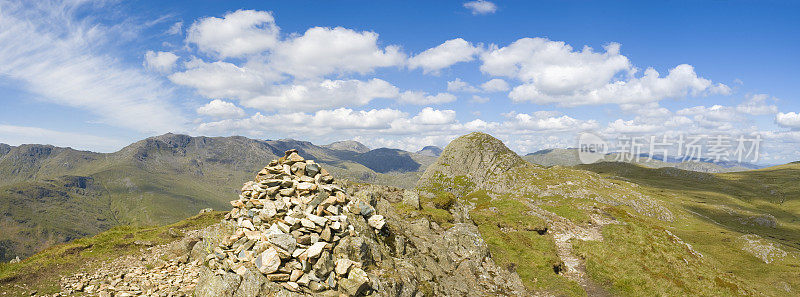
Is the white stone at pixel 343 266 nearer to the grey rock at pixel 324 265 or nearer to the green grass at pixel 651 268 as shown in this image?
the grey rock at pixel 324 265

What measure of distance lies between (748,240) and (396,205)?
259ft

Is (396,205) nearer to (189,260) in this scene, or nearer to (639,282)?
(189,260)

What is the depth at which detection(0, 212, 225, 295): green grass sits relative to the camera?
23703mm

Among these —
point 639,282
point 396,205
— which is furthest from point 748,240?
point 396,205

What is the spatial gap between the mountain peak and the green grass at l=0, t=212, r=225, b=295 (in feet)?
283

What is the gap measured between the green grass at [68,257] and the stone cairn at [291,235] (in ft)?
56.0

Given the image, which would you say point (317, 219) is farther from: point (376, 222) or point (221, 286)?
point (221, 286)

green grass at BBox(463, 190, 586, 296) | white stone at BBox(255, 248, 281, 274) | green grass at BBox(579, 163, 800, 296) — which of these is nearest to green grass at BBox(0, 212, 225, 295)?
white stone at BBox(255, 248, 281, 274)

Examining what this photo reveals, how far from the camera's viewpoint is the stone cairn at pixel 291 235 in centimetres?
1730

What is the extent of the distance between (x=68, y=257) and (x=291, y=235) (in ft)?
92.3

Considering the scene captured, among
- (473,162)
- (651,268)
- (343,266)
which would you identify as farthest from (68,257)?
(473,162)

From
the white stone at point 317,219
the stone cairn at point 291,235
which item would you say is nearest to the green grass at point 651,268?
the stone cairn at point 291,235

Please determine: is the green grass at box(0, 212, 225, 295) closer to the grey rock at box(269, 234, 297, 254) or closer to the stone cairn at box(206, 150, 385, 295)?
the stone cairn at box(206, 150, 385, 295)

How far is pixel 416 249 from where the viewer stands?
25.7m
